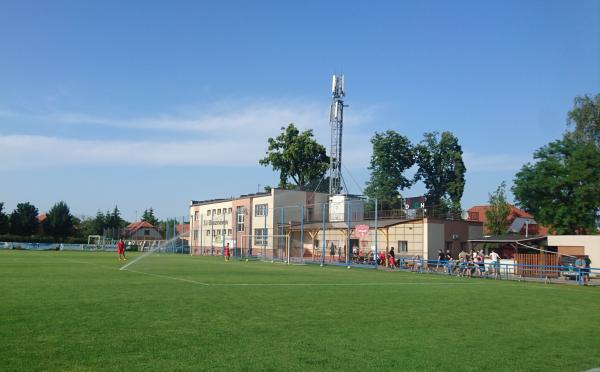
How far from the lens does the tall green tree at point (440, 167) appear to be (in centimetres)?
7988

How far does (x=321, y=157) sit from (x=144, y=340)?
77781mm

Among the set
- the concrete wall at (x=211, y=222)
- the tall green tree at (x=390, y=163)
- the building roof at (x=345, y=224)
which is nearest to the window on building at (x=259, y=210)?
the concrete wall at (x=211, y=222)

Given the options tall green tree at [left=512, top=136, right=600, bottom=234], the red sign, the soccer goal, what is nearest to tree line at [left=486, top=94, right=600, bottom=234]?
tall green tree at [left=512, top=136, right=600, bottom=234]

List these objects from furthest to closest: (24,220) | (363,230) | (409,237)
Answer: (24,220) < (409,237) < (363,230)

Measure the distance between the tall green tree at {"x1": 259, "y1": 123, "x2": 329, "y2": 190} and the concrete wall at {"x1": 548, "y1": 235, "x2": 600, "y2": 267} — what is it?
155ft

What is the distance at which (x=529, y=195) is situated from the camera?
52406mm

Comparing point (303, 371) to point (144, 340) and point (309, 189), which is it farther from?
point (309, 189)

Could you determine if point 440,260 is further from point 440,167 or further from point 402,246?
point 440,167

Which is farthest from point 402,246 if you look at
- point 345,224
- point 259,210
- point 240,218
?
point 240,218

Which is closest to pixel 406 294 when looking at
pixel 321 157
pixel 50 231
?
pixel 321 157

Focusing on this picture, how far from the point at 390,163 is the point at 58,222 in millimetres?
60725

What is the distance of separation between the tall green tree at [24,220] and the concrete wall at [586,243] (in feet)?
282

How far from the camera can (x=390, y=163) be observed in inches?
3209

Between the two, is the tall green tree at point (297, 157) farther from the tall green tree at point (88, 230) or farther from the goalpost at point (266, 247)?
the tall green tree at point (88, 230)
